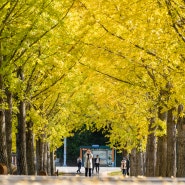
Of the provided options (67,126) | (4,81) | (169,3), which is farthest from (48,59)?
(67,126)

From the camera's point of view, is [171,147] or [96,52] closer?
[96,52]

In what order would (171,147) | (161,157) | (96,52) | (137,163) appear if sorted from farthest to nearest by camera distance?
1. (137,163)
2. (161,157)
3. (171,147)
4. (96,52)

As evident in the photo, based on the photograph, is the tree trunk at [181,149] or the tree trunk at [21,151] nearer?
the tree trunk at [181,149]

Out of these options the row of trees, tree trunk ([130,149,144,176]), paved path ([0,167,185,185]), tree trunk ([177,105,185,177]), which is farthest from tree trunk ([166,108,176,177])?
paved path ([0,167,185,185])

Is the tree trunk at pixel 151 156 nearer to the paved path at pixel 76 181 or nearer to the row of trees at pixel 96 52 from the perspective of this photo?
the row of trees at pixel 96 52

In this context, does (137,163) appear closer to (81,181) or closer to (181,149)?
(181,149)

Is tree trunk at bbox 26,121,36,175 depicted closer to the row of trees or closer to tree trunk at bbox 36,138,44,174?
the row of trees

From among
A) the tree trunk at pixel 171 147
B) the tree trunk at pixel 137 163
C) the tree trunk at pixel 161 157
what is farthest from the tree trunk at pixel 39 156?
the tree trunk at pixel 171 147

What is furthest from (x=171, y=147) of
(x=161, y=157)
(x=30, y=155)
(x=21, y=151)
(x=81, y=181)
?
(x=81, y=181)

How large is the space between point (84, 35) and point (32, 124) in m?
10.0

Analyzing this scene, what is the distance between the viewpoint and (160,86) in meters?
25.6

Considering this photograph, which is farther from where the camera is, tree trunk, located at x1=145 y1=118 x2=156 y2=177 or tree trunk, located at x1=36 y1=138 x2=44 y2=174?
tree trunk, located at x1=36 y1=138 x2=44 y2=174

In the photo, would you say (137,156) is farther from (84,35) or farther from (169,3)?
(169,3)

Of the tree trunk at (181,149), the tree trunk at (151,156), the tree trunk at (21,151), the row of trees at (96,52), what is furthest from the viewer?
the tree trunk at (151,156)
